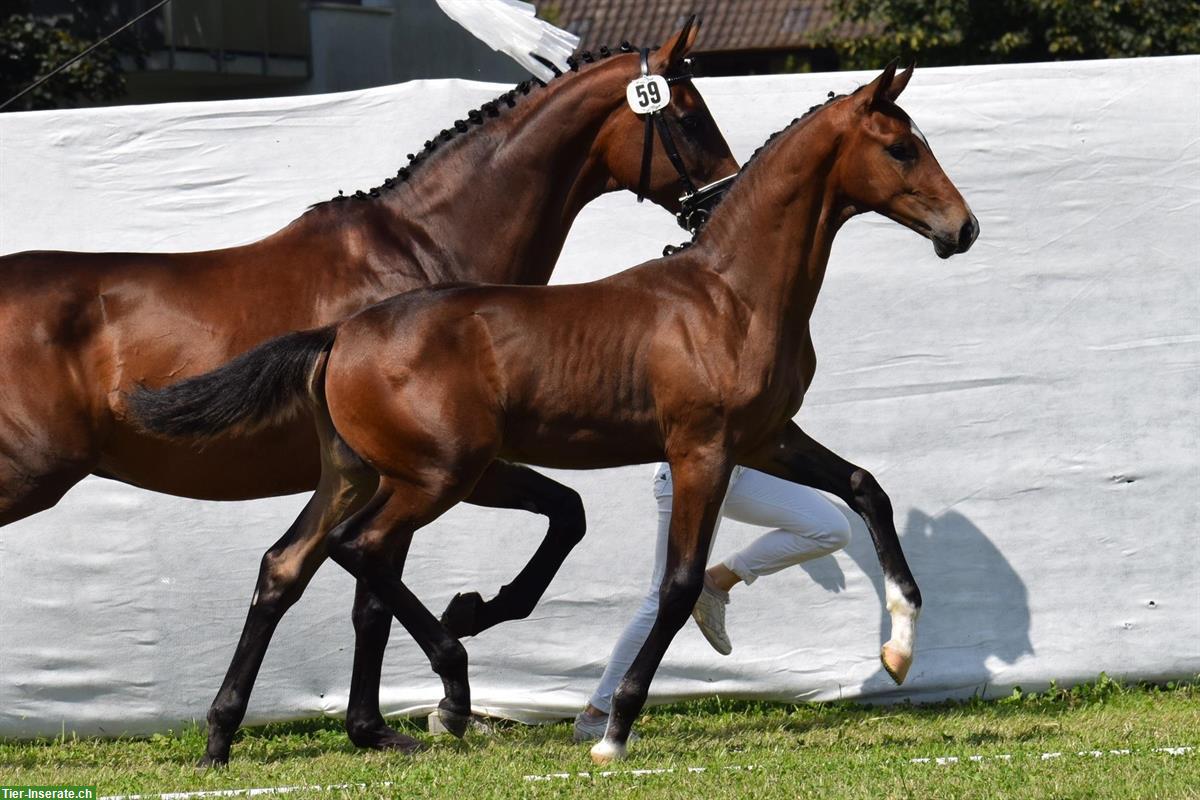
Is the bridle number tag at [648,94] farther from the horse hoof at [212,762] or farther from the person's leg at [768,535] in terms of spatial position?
the horse hoof at [212,762]

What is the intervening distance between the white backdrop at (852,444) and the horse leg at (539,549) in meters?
0.99

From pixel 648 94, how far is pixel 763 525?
4.99 ft

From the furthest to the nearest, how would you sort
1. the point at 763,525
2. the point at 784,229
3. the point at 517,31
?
the point at 517,31 → the point at 763,525 → the point at 784,229

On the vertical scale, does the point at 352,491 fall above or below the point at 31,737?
above

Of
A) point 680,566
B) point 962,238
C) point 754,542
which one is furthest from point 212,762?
point 962,238

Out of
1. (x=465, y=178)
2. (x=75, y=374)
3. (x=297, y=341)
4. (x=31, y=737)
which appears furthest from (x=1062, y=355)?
(x=31, y=737)

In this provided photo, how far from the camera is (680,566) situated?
4660 millimetres

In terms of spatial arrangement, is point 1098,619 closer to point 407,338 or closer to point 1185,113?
point 1185,113

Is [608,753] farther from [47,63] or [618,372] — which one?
[47,63]

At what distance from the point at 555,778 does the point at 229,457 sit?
4.66 ft

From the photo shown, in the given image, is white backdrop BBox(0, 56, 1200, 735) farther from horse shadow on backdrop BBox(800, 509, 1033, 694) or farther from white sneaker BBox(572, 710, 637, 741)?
white sneaker BBox(572, 710, 637, 741)

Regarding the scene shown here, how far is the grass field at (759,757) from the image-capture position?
170 inches

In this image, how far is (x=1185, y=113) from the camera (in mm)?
6156

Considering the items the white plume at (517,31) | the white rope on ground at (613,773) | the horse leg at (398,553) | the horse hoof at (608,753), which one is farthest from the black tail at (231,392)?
the white plume at (517,31)
